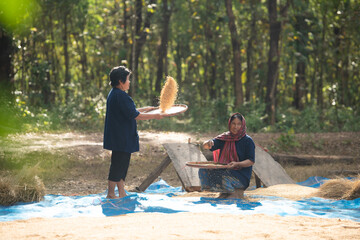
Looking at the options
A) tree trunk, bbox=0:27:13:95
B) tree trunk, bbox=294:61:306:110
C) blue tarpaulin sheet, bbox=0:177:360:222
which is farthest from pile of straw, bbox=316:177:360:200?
tree trunk, bbox=294:61:306:110

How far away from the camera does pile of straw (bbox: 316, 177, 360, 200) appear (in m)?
5.63

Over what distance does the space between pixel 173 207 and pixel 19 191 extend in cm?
176

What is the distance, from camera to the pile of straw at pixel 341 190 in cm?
563

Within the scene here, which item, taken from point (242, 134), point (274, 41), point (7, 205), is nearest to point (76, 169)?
point (7, 205)

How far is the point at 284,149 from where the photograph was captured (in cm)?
1036

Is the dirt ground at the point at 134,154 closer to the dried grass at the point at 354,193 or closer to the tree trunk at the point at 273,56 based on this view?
the tree trunk at the point at 273,56

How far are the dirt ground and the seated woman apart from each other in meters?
1.86

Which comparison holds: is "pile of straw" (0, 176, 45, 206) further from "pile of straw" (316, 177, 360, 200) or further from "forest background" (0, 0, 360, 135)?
"forest background" (0, 0, 360, 135)

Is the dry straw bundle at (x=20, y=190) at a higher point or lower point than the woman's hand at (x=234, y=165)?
lower

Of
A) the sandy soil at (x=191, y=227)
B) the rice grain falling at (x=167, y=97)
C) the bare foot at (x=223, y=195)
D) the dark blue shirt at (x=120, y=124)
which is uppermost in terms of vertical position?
the rice grain falling at (x=167, y=97)

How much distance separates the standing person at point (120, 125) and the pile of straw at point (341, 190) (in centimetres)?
216

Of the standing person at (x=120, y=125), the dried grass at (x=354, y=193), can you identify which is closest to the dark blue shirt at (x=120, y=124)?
the standing person at (x=120, y=125)

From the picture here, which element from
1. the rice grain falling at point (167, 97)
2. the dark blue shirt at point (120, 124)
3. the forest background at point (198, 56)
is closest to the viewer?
the dark blue shirt at point (120, 124)

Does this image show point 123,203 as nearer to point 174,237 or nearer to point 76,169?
point 174,237
